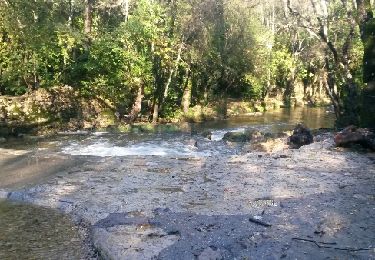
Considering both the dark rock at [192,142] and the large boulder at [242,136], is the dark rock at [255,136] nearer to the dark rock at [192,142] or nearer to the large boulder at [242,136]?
the large boulder at [242,136]

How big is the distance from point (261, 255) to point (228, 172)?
6.23 meters

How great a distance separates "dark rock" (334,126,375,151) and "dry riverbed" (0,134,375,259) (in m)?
0.51

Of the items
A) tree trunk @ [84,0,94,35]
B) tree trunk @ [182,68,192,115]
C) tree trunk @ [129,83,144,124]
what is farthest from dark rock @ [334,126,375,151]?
tree trunk @ [84,0,94,35]

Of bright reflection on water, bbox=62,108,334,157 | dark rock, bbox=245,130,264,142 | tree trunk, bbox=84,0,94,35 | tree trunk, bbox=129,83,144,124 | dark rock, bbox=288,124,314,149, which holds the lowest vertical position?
bright reflection on water, bbox=62,108,334,157

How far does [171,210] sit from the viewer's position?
31.8 ft

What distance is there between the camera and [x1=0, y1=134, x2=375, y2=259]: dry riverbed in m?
7.50

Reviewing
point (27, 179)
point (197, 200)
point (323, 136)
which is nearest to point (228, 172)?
point (197, 200)

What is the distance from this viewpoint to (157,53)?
29.6m

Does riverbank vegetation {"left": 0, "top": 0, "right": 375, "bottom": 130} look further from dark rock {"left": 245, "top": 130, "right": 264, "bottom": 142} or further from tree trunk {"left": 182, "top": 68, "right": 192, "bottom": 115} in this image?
dark rock {"left": 245, "top": 130, "right": 264, "bottom": 142}

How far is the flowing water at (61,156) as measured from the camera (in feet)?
27.4

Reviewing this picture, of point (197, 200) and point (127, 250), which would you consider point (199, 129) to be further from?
point (127, 250)

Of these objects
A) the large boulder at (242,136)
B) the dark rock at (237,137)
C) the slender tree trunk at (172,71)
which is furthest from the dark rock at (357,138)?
the slender tree trunk at (172,71)

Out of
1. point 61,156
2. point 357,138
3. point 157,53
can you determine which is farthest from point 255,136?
point 157,53

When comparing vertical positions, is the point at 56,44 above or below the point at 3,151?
above
